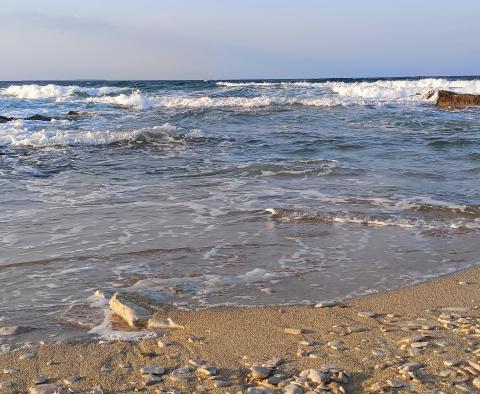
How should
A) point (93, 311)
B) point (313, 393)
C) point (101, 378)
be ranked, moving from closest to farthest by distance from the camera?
point (313, 393) → point (101, 378) → point (93, 311)

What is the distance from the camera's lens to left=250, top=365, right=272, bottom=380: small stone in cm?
275

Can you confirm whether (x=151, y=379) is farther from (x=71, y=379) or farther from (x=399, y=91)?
(x=399, y=91)

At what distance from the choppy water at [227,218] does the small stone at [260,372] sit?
1.14 metres

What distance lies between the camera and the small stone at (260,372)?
2754 millimetres

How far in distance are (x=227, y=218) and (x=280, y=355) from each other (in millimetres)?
3426

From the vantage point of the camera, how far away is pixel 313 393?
101 inches

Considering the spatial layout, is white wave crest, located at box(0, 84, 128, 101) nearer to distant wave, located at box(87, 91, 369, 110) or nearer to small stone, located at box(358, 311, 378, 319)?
distant wave, located at box(87, 91, 369, 110)

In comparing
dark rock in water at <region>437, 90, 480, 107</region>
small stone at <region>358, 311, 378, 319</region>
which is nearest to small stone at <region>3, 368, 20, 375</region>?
small stone at <region>358, 311, 378, 319</region>

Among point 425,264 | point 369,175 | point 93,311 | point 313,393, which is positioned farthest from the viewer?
point 369,175

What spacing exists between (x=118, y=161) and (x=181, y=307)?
7.69m

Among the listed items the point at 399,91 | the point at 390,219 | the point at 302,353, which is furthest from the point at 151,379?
the point at 399,91

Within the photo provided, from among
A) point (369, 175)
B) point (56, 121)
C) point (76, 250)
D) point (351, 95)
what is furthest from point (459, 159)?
point (351, 95)

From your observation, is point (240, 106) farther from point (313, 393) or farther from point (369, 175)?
point (313, 393)

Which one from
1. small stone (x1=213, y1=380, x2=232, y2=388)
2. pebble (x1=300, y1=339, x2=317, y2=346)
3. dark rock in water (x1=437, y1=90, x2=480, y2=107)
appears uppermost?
dark rock in water (x1=437, y1=90, x2=480, y2=107)
